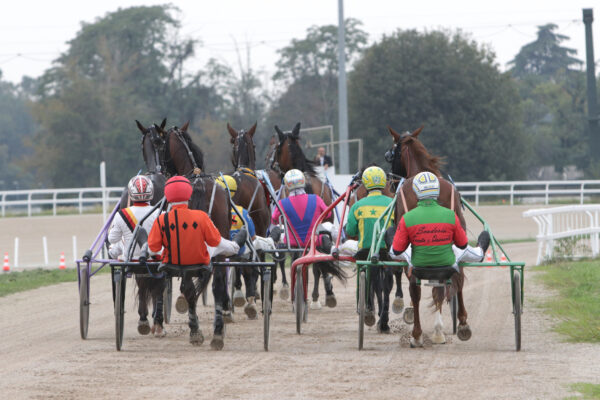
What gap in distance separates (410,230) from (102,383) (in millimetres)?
3180

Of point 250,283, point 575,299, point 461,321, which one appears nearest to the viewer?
point 461,321

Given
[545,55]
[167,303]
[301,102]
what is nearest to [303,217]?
[167,303]

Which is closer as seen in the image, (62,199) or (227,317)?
(227,317)

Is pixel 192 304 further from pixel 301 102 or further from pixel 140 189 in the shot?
pixel 301 102

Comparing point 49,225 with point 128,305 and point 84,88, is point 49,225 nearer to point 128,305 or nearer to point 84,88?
point 128,305

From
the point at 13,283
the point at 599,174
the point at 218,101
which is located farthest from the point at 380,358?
the point at 218,101

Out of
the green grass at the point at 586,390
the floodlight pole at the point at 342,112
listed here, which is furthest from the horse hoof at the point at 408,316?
the floodlight pole at the point at 342,112

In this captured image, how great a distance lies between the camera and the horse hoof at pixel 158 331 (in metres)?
10.9

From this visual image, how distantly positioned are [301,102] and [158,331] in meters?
46.6

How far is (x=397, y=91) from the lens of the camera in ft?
157

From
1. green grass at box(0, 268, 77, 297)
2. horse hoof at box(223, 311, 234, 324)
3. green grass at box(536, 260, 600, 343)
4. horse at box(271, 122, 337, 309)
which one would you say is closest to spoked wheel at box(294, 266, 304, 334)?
horse hoof at box(223, 311, 234, 324)

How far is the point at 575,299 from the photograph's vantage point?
1349cm

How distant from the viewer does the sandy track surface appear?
7.43m

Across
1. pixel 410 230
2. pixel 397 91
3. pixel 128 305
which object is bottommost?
pixel 128 305
